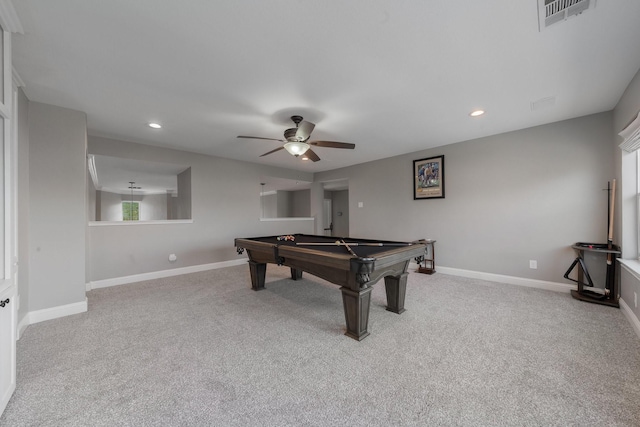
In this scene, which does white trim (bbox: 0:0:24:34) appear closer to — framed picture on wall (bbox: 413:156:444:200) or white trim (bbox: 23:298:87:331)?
white trim (bbox: 23:298:87:331)

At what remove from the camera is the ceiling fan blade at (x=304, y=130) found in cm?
264

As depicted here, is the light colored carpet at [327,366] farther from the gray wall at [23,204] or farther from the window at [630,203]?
the window at [630,203]

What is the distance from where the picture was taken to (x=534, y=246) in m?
3.36

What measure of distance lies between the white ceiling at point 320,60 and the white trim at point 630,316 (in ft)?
7.04

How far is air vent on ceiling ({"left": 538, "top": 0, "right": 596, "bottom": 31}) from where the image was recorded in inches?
53.9

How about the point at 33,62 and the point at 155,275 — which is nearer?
the point at 33,62

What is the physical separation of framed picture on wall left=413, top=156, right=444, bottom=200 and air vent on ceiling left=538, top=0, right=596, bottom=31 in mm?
2817

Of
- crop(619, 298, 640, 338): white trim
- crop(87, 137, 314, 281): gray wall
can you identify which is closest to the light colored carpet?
crop(619, 298, 640, 338): white trim

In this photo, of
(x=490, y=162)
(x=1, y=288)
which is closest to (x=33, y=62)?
(x=1, y=288)

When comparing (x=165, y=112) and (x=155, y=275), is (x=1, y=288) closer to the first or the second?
(x=165, y=112)

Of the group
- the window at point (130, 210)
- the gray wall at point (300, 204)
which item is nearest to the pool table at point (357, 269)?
the gray wall at point (300, 204)

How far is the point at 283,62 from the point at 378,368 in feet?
7.74

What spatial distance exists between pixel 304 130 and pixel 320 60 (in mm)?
905

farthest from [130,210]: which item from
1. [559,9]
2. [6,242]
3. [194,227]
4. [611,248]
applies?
[611,248]
